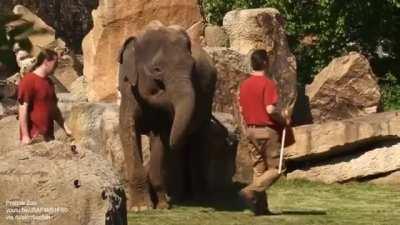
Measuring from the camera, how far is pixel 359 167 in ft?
47.6

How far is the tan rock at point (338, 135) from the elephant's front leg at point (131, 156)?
3.43 m

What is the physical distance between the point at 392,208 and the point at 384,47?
14541 mm

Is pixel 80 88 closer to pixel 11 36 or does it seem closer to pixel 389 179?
pixel 389 179

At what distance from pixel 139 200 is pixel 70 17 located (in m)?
20.7

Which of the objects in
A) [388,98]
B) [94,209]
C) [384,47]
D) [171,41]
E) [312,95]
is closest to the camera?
[94,209]

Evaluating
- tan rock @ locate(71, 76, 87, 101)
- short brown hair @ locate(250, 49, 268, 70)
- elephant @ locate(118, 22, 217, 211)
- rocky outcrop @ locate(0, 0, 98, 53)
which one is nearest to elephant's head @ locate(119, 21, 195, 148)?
elephant @ locate(118, 22, 217, 211)

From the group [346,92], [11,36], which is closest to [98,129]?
[346,92]

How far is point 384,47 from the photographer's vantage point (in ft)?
84.9

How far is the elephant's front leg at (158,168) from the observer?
1139 centimetres

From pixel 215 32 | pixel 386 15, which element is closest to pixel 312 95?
pixel 215 32

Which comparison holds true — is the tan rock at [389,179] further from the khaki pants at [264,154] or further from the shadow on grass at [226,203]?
the khaki pants at [264,154]

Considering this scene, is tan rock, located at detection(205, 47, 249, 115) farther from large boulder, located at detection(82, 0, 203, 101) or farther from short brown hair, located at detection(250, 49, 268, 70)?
short brown hair, located at detection(250, 49, 268, 70)

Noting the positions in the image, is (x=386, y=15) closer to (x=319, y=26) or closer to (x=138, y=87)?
(x=319, y=26)

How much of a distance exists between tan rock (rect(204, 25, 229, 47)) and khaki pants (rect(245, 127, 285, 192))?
713 cm
